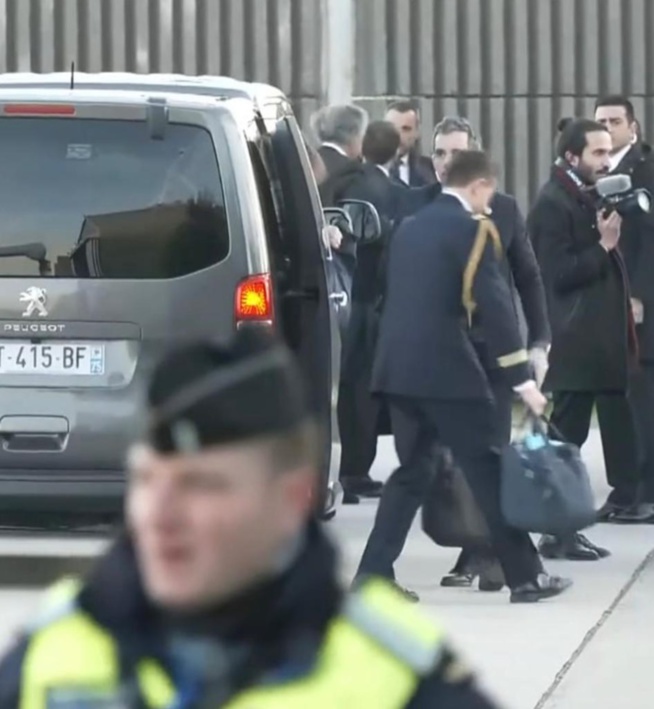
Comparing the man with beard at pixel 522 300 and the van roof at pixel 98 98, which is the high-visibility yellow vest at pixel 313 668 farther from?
the man with beard at pixel 522 300

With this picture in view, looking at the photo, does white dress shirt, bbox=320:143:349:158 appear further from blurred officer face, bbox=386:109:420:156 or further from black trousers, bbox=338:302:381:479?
blurred officer face, bbox=386:109:420:156

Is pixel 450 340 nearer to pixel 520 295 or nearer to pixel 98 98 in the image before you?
pixel 520 295

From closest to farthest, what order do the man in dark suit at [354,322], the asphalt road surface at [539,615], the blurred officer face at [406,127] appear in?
the asphalt road surface at [539,615], the man in dark suit at [354,322], the blurred officer face at [406,127]

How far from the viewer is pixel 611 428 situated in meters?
10.3

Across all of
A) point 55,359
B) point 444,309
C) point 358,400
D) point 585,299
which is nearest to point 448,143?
point 358,400

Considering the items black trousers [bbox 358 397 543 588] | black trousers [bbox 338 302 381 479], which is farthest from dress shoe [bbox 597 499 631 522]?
black trousers [bbox 358 397 543 588]

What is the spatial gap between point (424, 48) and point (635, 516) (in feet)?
21.9

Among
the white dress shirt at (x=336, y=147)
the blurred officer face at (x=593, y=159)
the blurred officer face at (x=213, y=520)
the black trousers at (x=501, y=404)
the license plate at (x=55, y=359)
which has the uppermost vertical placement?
the blurred officer face at (x=213, y=520)

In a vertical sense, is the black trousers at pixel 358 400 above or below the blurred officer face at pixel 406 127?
below

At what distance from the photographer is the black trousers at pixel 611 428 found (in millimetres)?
10070

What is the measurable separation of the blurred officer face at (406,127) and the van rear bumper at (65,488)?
4709mm

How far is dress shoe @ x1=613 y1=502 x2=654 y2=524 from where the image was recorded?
33.9 ft

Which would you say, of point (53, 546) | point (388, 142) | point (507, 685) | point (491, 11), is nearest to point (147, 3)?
point (491, 11)

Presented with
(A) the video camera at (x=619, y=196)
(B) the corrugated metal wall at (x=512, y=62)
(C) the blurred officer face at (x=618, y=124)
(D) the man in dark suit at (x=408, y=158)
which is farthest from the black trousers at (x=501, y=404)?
(B) the corrugated metal wall at (x=512, y=62)
